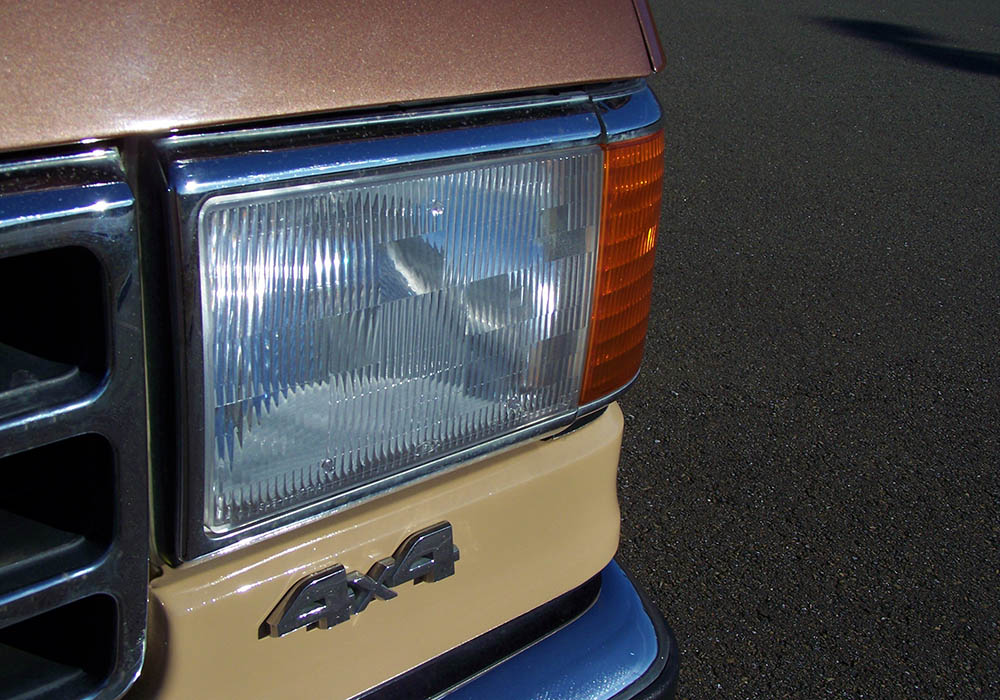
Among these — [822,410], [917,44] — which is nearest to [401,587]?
[822,410]

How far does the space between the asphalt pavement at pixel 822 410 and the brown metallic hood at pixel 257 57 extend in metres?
1.59

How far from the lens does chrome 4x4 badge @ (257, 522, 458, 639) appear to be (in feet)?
3.37

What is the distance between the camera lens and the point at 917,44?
8688mm

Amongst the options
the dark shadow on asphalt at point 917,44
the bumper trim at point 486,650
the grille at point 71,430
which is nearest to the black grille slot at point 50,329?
the grille at point 71,430

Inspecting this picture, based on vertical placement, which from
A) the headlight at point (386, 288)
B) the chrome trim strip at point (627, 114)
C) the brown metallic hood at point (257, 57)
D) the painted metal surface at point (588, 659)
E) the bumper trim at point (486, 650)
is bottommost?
the painted metal surface at point (588, 659)

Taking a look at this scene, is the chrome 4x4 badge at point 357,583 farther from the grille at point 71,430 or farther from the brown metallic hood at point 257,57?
the brown metallic hood at point 257,57

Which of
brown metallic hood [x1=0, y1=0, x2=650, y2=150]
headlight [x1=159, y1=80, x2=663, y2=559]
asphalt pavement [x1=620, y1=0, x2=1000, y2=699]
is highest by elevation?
brown metallic hood [x1=0, y1=0, x2=650, y2=150]

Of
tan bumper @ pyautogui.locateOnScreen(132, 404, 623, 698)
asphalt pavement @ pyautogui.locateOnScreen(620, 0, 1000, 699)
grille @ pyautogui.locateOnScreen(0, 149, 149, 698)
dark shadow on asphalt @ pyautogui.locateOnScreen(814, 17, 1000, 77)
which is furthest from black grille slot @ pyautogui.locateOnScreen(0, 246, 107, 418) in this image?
dark shadow on asphalt @ pyautogui.locateOnScreen(814, 17, 1000, 77)

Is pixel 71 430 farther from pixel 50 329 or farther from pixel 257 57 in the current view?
pixel 257 57

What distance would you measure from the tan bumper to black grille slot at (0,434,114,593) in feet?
0.33

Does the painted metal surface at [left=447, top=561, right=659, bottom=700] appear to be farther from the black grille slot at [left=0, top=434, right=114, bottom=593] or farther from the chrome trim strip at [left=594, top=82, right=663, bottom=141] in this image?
the chrome trim strip at [left=594, top=82, right=663, bottom=141]

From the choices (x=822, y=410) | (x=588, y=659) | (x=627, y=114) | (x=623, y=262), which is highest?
(x=627, y=114)

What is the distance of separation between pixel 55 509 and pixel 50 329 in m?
0.17

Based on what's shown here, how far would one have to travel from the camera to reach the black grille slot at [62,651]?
3.05ft
